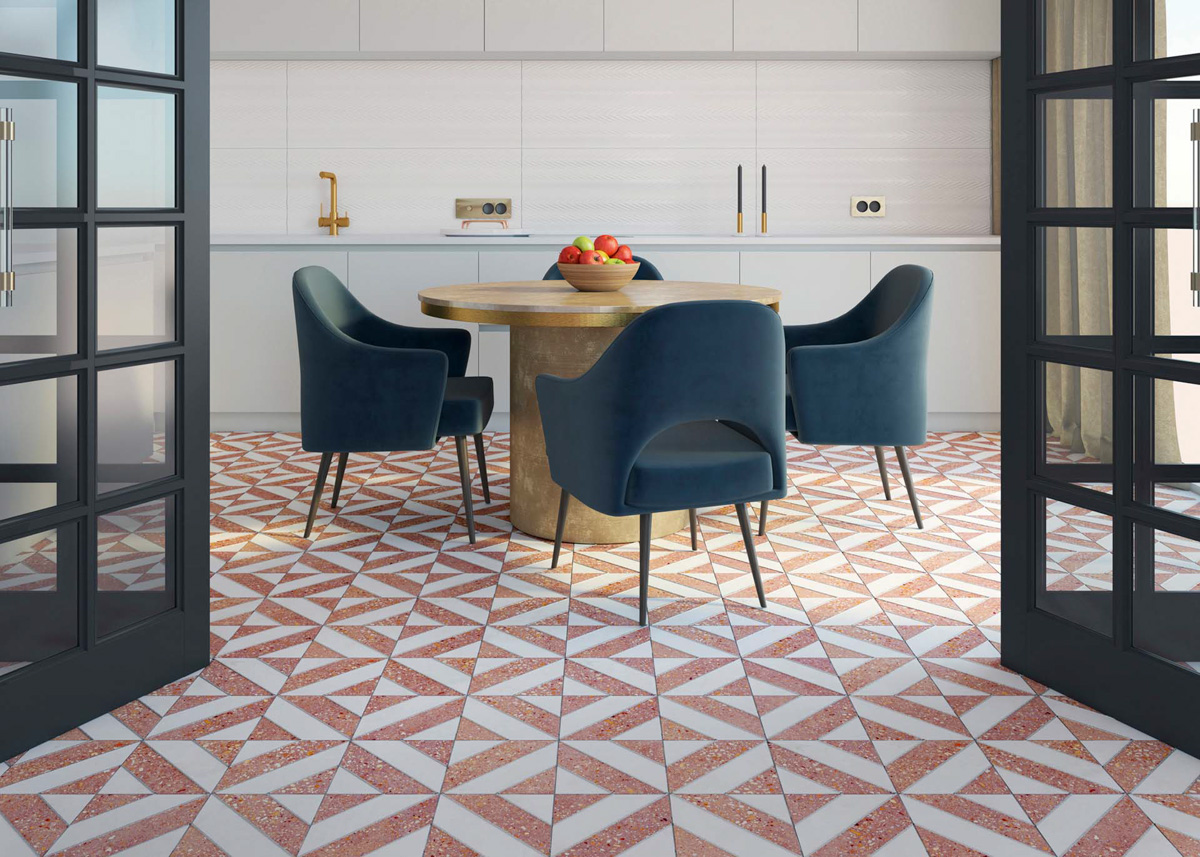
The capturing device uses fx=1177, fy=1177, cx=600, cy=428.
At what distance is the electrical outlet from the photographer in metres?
6.52

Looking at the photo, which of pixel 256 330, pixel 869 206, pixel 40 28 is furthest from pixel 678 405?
pixel 869 206

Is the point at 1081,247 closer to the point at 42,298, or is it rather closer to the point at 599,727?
the point at 599,727

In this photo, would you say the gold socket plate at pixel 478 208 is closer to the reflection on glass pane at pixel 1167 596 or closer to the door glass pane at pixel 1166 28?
the door glass pane at pixel 1166 28

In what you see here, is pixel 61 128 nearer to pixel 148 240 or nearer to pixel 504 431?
pixel 148 240

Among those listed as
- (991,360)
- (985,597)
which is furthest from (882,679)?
(991,360)

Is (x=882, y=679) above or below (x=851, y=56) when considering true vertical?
below

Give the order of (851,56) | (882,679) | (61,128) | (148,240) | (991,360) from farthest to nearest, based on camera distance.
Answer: (851,56), (991,360), (882,679), (148,240), (61,128)

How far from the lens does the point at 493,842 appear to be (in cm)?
192

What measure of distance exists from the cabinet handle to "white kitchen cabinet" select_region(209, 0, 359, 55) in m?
4.40

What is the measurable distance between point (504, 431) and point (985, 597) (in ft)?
10.9

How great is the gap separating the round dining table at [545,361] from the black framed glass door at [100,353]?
1.10 metres

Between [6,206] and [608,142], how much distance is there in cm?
469

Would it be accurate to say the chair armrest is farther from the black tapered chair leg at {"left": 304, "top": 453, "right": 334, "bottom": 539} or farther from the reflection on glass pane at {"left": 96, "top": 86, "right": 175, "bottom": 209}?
the reflection on glass pane at {"left": 96, "top": 86, "right": 175, "bottom": 209}

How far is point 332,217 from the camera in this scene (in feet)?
20.9
